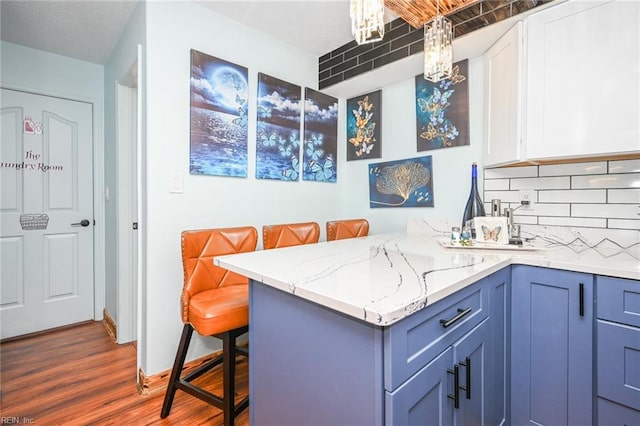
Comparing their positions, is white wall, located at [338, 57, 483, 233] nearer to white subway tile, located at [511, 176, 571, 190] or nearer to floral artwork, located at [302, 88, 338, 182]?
floral artwork, located at [302, 88, 338, 182]

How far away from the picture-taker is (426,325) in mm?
843

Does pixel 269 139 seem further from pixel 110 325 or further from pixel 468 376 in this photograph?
pixel 110 325

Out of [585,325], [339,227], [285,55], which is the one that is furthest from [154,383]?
[285,55]

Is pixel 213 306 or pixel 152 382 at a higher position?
pixel 213 306

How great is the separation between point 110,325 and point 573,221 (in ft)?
11.7

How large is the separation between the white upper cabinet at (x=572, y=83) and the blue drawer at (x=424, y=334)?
96 centimetres

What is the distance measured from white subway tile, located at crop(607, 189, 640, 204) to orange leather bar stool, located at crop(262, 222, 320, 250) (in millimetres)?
1635

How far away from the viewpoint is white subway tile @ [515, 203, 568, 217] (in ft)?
5.66

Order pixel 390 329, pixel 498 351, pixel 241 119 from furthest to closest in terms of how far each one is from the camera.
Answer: pixel 241 119, pixel 498 351, pixel 390 329

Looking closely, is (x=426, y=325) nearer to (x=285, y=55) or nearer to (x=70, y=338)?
(x=285, y=55)

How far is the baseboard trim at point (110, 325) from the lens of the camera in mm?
2555

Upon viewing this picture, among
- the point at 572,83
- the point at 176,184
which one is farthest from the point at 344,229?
the point at 572,83

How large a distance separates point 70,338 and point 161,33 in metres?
2.54

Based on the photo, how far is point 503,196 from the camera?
6.43 feet
